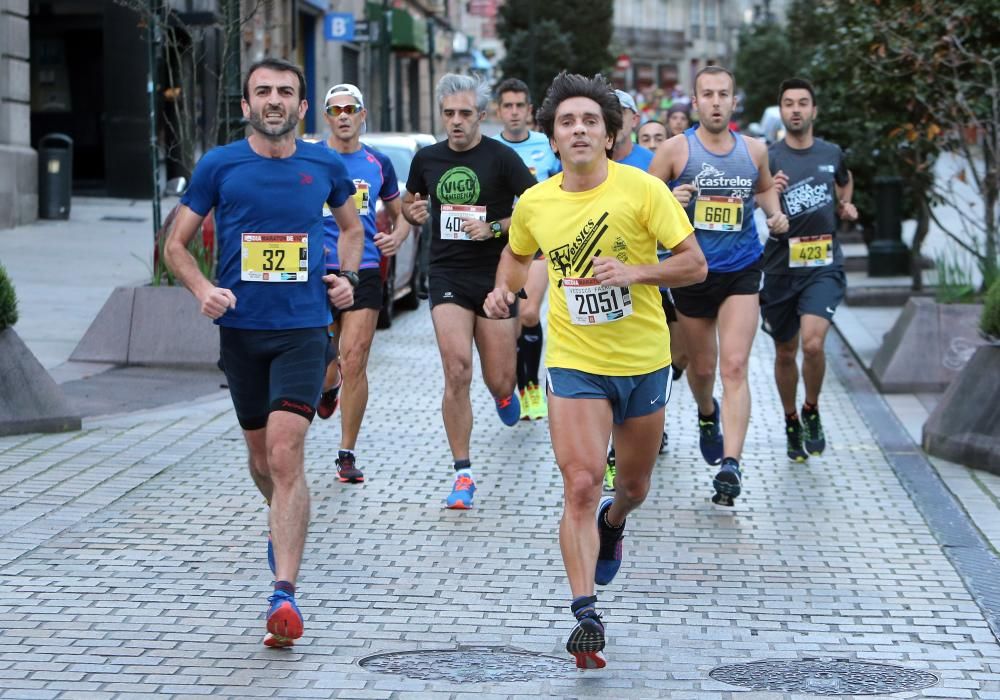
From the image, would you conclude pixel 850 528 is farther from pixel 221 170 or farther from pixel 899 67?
pixel 899 67

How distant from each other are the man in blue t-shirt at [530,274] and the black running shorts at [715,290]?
6.39 feet

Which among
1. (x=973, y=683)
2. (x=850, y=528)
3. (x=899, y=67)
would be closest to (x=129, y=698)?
(x=973, y=683)

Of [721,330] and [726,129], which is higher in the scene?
[726,129]

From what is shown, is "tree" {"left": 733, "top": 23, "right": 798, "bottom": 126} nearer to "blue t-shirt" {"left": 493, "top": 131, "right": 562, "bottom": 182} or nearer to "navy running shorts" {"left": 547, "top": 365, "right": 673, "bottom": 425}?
"blue t-shirt" {"left": 493, "top": 131, "right": 562, "bottom": 182}

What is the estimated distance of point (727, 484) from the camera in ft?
26.8

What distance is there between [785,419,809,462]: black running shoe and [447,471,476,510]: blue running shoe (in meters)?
2.12

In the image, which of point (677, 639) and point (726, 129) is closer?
point (677, 639)

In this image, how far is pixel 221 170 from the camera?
6.09m

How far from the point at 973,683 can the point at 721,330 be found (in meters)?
3.52

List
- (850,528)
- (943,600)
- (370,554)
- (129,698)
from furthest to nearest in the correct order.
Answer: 1. (850,528)
2. (370,554)
3. (943,600)
4. (129,698)

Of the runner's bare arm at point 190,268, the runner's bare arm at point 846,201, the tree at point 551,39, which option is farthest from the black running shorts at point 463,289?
the tree at point 551,39

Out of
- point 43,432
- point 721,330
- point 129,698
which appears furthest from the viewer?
point 43,432

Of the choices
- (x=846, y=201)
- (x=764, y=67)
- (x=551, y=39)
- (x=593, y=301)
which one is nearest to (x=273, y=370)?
(x=593, y=301)

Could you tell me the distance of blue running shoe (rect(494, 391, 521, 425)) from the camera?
907 cm
